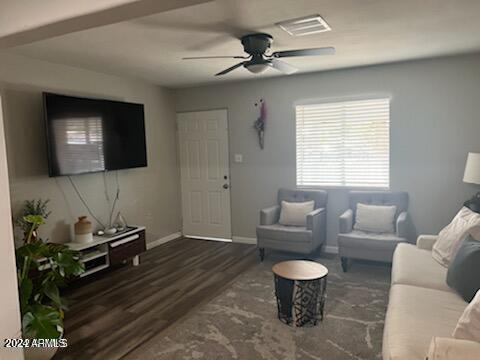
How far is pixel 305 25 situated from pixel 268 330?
2.48 m

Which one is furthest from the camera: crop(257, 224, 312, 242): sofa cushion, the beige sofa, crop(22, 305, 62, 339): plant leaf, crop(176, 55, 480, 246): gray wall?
crop(257, 224, 312, 242): sofa cushion

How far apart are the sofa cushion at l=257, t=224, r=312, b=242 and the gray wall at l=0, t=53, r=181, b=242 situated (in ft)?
6.09

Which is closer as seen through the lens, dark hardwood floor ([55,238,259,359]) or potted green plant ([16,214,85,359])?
potted green plant ([16,214,85,359])

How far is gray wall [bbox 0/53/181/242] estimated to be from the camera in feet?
11.6

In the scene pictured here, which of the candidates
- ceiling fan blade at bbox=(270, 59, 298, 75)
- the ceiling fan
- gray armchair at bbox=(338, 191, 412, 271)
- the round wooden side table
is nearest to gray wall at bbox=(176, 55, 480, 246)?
gray armchair at bbox=(338, 191, 412, 271)

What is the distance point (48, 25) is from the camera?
5.50 ft

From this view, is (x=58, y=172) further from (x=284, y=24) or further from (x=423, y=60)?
(x=423, y=60)

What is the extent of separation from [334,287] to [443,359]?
2188 mm

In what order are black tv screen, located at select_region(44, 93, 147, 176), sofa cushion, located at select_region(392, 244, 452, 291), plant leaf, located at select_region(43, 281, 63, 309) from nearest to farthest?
plant leaf, located at select_region(43, 281, 63, 309)
sofa cushion, located at select_region(392, 244, 452, 291)
black tv screen, located at select_region(44, 93, 147, 176)

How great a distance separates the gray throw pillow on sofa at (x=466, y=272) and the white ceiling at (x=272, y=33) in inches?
67.2

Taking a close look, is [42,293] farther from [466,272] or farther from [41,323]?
[466,272]

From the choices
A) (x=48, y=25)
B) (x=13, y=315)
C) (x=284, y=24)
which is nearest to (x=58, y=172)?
(x=13, y=315)

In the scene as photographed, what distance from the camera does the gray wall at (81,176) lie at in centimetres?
355

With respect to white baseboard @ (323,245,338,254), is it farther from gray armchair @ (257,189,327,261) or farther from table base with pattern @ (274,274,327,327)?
table base with pattern @ (274,274,327,327)
